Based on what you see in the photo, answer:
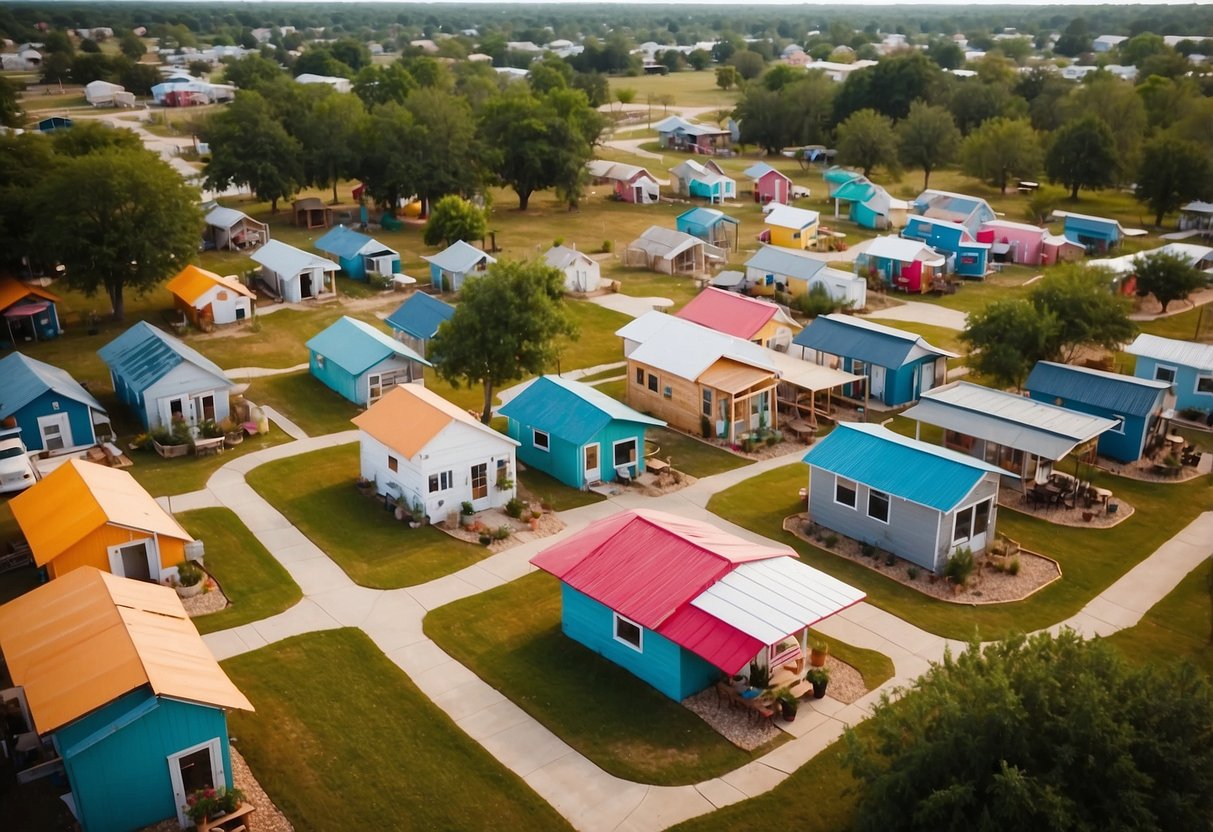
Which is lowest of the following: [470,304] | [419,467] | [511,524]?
[511,524]

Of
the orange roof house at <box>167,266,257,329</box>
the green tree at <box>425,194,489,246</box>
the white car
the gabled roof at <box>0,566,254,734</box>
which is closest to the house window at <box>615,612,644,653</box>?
the gabled roof at <box>0,566,254,734</box>

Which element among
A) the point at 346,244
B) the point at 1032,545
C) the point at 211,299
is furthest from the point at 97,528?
the point at 346,244

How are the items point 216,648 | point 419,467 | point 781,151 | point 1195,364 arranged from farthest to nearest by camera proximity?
point 781,151 < point 1195,364 < point 419,467 < point 216,648

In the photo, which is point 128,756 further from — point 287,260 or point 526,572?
point 287,260

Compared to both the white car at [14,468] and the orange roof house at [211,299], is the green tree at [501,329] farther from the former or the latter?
the orange roof house at [211,299]

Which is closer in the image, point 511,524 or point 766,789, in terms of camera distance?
point 766,789

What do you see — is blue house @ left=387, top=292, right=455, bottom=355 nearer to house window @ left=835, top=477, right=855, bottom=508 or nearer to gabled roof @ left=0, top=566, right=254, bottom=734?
house window @ left=835, top=477, right=855, bottom=508

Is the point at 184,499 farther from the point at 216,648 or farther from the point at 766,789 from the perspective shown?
the point at 766,789

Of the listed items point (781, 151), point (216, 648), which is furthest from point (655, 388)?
point (781, 151)
